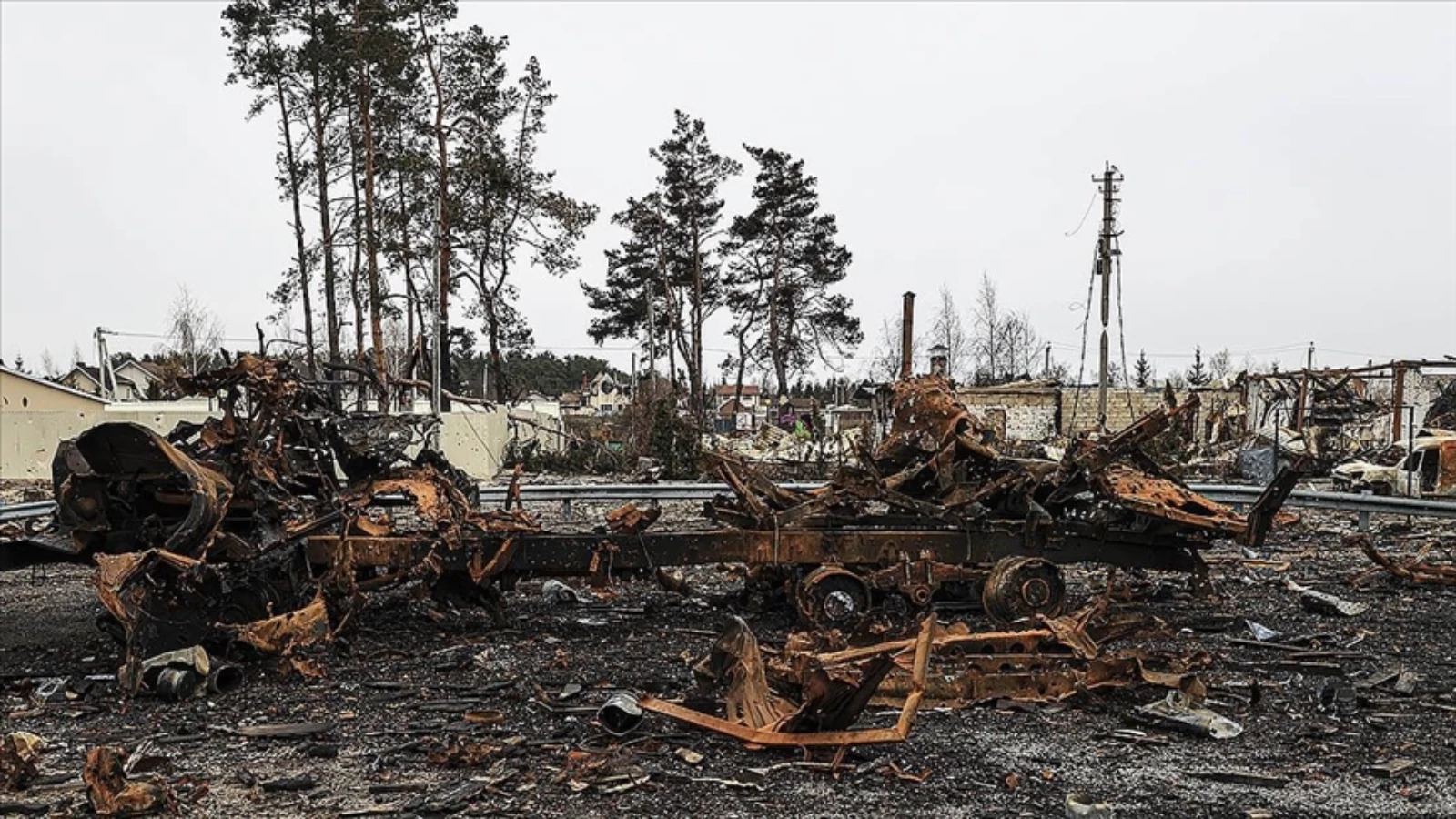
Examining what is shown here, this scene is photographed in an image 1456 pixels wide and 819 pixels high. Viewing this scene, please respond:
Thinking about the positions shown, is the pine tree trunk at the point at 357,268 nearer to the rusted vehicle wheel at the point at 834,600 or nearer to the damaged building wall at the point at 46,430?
the damaged building wall at the point at 46,430

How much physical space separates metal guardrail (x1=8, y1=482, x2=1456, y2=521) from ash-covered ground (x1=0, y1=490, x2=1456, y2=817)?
150 inches

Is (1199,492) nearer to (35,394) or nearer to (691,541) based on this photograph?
(691,541)

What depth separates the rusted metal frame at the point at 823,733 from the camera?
200 inches

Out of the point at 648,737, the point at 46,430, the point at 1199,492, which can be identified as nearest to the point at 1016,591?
the point at 648,737

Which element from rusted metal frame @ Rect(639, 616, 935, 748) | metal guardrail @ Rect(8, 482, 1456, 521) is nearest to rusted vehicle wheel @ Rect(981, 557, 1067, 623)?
rusted metal frame @ Rect(639, 616, 935, 748)

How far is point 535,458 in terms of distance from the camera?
27.4m

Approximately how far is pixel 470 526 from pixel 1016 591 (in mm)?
3805

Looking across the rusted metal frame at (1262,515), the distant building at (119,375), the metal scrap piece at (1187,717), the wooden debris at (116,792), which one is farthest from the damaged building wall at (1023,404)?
the wooden debris at (116,792)

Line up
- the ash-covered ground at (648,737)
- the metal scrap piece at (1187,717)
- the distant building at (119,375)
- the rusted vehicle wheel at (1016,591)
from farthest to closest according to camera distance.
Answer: the distant building at (119,375) < the rusted vehicle wheel at (1016,591) < the metal scrap piece at (1187,717) < the ash-covered ground at (648,737)

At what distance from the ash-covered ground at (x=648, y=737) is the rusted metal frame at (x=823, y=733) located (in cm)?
10

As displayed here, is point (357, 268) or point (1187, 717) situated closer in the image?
point (1187, 717)

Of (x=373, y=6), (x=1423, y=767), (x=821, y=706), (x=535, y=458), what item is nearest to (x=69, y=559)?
(x=821, y=706)

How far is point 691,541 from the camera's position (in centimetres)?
817

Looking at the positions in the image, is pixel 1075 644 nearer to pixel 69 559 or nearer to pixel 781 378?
pixel 69 559
